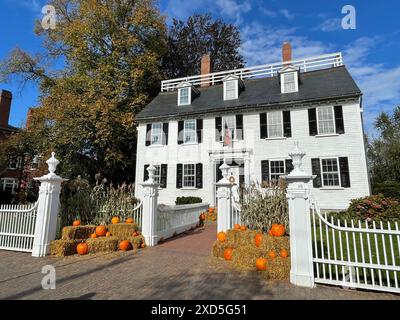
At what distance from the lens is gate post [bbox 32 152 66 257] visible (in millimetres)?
6434

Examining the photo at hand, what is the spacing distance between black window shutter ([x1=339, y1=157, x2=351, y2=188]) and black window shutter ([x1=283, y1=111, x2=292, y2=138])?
10.2 feet

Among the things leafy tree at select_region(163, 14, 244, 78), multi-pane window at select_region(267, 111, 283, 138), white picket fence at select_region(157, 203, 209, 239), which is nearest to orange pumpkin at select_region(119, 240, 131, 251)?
white picket fence at select_region(157, 203, 209, 239)

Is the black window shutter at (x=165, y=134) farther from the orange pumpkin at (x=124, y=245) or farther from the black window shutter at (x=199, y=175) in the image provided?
the orange pumpkin at (x=124, y=245)

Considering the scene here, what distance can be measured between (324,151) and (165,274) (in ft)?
41.3

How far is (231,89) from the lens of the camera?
18.6 metres

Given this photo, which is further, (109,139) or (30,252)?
(109,139)

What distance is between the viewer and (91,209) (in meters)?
8.25

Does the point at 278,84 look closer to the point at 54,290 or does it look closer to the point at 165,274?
A: the point at 165,274

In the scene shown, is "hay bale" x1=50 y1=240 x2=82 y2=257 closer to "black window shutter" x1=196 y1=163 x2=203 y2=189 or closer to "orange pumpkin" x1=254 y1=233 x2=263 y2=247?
"orange pumpkin" x1=254 y1=233 x2=263 y2=247

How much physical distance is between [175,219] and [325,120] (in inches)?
415

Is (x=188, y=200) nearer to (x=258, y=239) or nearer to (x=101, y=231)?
(x=101, y=231)

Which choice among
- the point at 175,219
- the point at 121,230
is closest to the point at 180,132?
the point at 175,219

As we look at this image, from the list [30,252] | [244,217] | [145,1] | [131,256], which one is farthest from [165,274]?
[145,1]

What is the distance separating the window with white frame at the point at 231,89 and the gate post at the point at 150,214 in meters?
12.2
